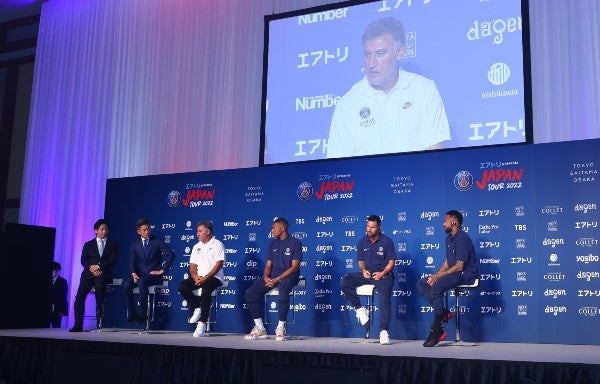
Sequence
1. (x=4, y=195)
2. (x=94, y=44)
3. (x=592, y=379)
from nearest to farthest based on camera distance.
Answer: (x=592, y=379) → (x=94, y=44) → (x=4, y=195)

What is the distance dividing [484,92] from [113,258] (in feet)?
15.6

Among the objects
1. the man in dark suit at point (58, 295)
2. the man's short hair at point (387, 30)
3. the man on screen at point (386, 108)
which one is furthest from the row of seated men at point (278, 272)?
the man's short hair at point (387, 30)

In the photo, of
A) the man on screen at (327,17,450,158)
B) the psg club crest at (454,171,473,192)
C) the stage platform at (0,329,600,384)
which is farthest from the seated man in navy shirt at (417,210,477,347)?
the man on screen at (327,17,450,158)

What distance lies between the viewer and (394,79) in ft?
27.8

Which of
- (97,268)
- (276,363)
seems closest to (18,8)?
(97,268)

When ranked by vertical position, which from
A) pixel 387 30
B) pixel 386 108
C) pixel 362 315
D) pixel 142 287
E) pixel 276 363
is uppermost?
pixel 387 30

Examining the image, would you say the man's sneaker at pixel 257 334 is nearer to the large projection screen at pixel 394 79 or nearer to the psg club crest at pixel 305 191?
the psg club crest at pixel 305 191

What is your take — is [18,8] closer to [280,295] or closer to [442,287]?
[280,295]

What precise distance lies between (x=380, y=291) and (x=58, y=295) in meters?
5.43

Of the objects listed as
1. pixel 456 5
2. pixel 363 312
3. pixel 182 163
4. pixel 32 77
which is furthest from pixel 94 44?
pixel 363 312

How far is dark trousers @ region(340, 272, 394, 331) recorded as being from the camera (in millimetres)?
6902

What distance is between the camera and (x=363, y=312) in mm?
7098

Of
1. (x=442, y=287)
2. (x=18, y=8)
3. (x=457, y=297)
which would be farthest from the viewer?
(x=18, y=8)

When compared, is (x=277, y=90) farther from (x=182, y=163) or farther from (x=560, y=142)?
(x=560, y=142)
